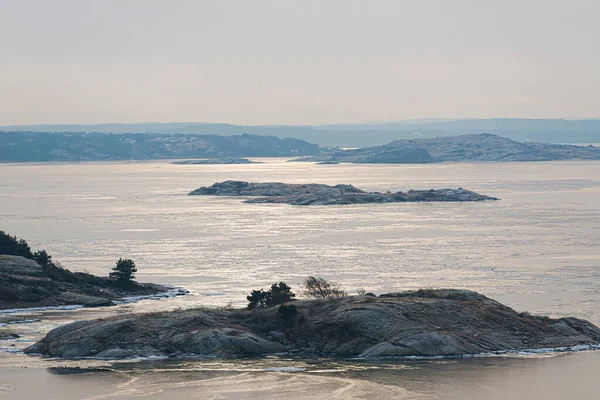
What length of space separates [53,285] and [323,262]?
21.2 metres

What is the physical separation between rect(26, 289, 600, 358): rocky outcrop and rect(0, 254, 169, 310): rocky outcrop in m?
13.8

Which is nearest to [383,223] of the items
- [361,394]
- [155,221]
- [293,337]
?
[155,221]

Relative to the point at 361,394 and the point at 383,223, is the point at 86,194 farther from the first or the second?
the point at 361,394

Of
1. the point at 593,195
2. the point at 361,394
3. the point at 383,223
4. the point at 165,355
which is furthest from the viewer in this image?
the point at 593,195

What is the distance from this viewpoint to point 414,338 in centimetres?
4325

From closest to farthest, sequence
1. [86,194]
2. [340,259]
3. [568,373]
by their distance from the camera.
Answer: [568,373]
[340,259]
[86,194]

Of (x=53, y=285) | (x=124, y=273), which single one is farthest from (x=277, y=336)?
(x=124, y=273)

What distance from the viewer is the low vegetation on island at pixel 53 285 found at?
59000 millimetres

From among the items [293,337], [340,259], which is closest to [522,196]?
[340,259]

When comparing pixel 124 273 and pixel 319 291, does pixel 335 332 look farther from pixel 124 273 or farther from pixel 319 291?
pixel 124 273

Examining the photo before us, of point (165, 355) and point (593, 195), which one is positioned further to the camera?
point (593, 195)

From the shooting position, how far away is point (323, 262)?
2987 inches

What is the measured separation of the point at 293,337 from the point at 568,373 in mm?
11227

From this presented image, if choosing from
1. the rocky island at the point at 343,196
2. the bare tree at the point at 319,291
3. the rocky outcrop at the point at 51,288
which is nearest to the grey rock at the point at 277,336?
the bare tree at the point at 319,291
